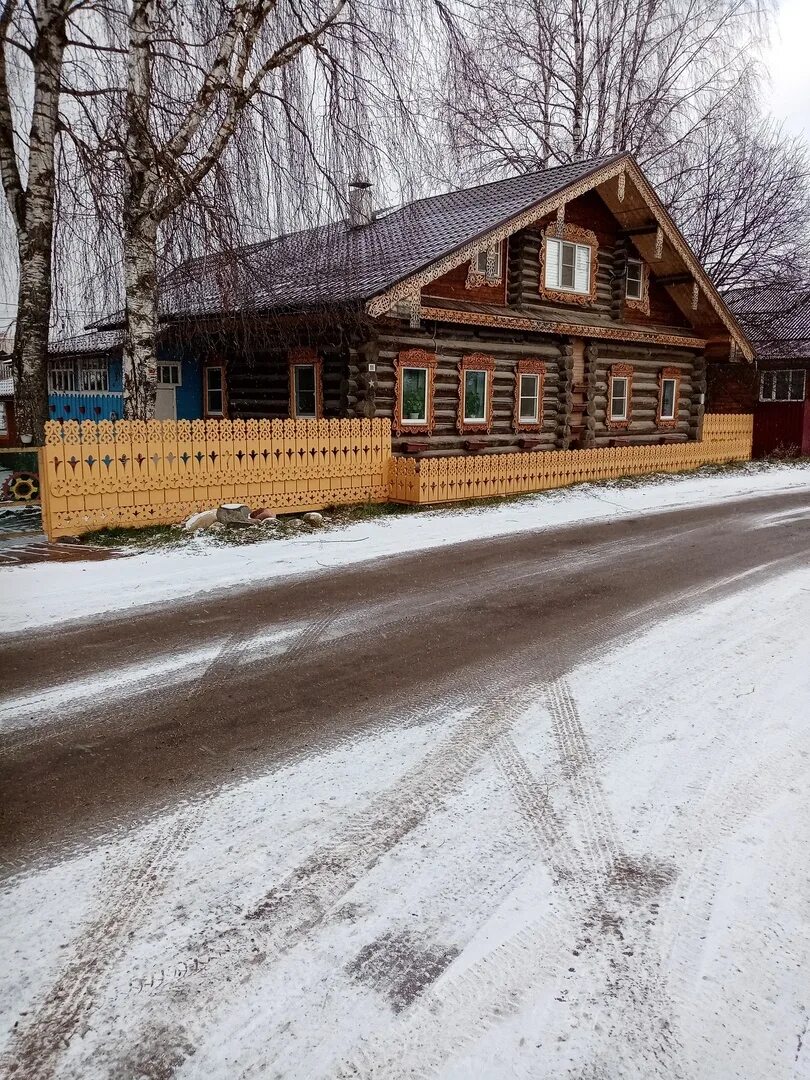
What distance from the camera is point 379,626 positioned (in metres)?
7.27

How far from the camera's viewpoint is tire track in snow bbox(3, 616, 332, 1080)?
8.50 feet

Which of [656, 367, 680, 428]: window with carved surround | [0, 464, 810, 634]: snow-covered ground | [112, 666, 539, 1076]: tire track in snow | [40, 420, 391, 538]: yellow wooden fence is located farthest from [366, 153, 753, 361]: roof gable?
[112, 666, 539, 1076]: tire track in snow

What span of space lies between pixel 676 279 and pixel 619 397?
11.0 feet

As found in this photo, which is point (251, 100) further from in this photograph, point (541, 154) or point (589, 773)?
point (541, 154)

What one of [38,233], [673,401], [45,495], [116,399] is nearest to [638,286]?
[673,401]

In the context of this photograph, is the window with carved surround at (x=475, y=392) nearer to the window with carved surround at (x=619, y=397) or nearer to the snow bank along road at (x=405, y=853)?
the window with carved surround at (x=619, y=397)

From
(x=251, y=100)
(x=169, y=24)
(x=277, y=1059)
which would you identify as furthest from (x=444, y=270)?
(x=277, y=1059)

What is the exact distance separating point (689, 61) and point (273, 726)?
32127 millimetres

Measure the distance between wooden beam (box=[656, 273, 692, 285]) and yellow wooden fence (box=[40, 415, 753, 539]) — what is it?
726 centimetres

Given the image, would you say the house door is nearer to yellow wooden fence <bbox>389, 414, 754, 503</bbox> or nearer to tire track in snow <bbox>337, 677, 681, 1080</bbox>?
yellow wooden fence <bbox>389, 414, 754, 503</bbox>

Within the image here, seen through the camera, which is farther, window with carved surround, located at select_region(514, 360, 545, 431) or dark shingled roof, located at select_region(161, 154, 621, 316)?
window with carved surround, located at select_region(514, 360, 545, 431)

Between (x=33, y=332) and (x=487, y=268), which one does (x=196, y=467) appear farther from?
(x=487, y=268)

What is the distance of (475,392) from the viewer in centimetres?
1781

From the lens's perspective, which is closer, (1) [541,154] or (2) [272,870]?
(2) [272,870]
